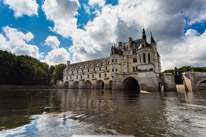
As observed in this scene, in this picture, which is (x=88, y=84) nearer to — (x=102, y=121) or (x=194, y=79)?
(x=194, y=79)

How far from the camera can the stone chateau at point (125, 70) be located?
2659 centimetres

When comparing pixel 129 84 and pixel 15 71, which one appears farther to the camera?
pixel 15 71

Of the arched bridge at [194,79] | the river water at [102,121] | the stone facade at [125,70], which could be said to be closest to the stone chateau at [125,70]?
the stone facade at [125,70]

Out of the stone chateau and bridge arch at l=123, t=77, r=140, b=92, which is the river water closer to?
the stone chateau

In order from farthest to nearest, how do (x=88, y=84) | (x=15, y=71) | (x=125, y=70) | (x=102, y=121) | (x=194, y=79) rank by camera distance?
(x=88, y=84) → (x=15, y=71) → (x=125, y=70) → (x=194, y=79) → (x=102, y=121)

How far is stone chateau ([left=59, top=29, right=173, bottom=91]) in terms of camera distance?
26.6 m

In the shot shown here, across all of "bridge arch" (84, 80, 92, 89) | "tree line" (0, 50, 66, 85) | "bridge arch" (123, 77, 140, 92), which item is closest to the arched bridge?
"bridge arch" (123, 77, 140, 92)

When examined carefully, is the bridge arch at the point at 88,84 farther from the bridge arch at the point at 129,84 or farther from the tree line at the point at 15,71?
the tree line at the point at 15,71

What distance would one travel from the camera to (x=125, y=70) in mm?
34531

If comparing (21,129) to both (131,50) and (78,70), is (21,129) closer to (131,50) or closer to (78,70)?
(131,50)

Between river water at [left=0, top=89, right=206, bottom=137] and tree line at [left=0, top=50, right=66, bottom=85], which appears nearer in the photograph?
river water at [left=0, top=89, right=206, bottom=137]

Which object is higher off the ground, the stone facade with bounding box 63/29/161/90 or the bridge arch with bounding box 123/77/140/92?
the stone facade with bounding box 63/29/161/90

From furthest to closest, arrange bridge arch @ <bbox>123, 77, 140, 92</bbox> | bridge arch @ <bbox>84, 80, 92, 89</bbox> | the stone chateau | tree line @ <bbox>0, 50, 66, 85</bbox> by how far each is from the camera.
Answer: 1. bridge arch @ <bbox>84, 80, 92, 89</bbox>
2. tree line @ <bbox>0, 50, 66, 85</bbox>
3. bridge arch @ <bbox>123, 77, 140, 92</bbox>
4. the stone chateau

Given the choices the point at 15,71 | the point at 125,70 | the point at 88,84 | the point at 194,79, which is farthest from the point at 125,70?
the point at 15,71
